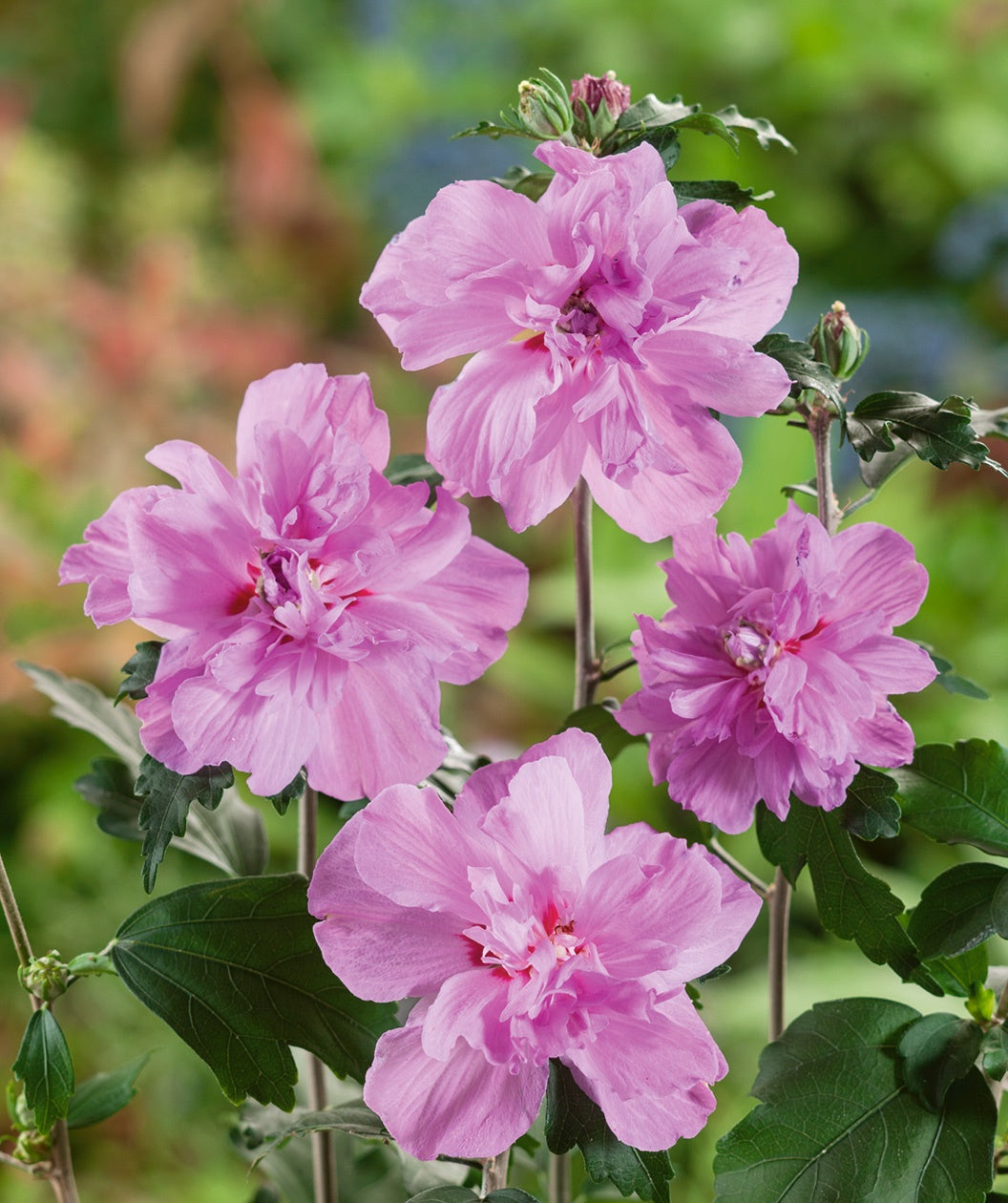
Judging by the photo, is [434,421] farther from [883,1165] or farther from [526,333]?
[883,1165]

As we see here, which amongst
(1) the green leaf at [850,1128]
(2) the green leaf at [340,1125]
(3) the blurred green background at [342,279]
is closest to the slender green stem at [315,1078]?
(2) the green leaf at [340,1125]

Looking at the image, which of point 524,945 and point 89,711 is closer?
point 524,945

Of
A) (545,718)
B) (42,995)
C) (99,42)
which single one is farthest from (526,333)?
(99,42)

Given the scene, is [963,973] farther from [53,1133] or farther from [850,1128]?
[53,1133]

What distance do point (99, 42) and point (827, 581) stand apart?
2.33m

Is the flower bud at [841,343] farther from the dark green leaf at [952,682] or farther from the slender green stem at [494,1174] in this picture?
the slender green stem at [494,1174]

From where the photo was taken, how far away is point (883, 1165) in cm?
34

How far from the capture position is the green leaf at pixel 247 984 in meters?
0.33

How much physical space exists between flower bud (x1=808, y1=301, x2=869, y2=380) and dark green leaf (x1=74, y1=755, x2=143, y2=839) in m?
0.24

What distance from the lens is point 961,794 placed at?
36 cm

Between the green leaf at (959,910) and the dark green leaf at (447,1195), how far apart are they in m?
0.13

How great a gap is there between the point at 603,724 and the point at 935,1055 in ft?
0.41

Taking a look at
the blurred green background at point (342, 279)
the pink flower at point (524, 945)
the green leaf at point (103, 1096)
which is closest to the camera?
the pink flower at point (524, 945)

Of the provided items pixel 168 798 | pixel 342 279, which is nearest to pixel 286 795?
pixel 168 798
